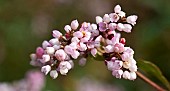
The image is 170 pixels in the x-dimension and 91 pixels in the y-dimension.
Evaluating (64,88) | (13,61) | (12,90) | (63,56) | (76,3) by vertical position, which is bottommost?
(63,56)

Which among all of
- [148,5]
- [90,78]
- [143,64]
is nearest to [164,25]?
[148,5]

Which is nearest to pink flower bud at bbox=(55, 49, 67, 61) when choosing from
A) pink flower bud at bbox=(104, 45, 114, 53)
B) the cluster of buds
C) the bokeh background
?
the cluster of buds

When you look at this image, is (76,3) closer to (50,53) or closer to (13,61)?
(13,61)

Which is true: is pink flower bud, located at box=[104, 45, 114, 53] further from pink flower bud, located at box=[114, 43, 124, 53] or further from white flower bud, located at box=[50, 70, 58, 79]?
white flower bud, located at box=[50, 70, 58, 79]

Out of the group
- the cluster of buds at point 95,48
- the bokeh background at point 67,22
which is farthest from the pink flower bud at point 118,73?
the bokeh background at point 67,22

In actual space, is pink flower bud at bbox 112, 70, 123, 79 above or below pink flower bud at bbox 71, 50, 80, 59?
below

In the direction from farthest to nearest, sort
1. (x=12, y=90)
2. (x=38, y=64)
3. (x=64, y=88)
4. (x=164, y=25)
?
(x=64, y=88) → (x=164, y=25) → (x=12, y=90) → (x=38, y=64)
